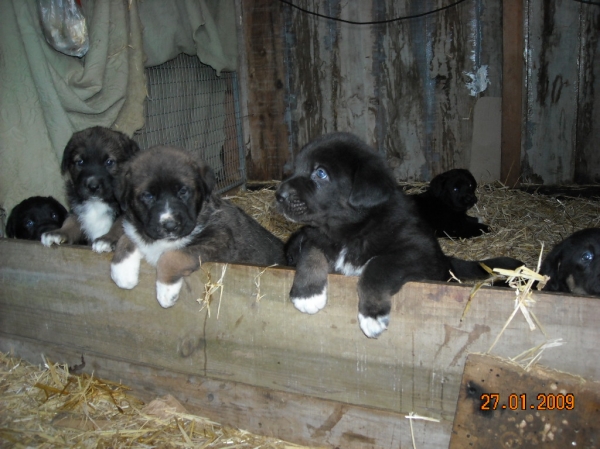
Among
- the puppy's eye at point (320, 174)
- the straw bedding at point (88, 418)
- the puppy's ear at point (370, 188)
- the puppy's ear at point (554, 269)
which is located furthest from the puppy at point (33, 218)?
the puppy's ear at point (554, 269)

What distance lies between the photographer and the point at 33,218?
5.10 m

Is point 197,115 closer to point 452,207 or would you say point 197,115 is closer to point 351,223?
point 452,207

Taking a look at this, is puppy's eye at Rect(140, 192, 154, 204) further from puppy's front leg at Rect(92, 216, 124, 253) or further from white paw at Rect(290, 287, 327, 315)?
white paw at Rect(290, 287, 327, 315)

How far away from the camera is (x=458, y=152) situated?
27.5 feet

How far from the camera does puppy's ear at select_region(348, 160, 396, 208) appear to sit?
335 centimetres

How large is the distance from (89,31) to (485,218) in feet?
17.2

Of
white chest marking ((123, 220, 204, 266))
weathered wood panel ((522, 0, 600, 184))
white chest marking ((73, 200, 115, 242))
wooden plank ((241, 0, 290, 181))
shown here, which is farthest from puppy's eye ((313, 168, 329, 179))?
weathered wood panel ((522, 0, 600, 184))

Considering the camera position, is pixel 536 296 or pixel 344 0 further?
pixel 344 0

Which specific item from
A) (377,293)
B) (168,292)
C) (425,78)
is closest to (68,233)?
(168,292)

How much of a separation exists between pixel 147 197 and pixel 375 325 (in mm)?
1865

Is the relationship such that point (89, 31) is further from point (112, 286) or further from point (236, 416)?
point (236, 416)

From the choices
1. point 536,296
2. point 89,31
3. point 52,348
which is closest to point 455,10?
point 89,31

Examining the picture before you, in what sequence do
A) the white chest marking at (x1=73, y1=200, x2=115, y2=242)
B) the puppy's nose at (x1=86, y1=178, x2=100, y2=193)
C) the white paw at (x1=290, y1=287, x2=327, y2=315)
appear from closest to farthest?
the white paw at (x1=290, y1=287, x2=327, y2=315), the puppy's nose at (x1=86, y1=178, x2=100, y2=193), the white chest marking at (x1=73, y1=200, x2=115, y2=242)

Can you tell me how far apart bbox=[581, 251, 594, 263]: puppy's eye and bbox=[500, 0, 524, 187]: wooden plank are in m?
4.71
